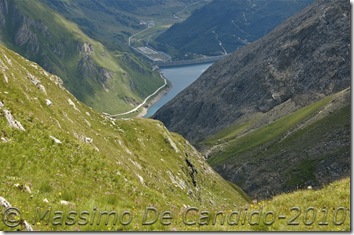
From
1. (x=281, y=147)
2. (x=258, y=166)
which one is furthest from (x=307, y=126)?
(x=258, y=166)

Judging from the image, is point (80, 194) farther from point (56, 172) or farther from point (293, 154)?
point (293, 154)

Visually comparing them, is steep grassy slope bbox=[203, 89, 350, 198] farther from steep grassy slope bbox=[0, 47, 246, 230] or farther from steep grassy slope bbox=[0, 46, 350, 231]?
steep grassy slope bbox=[0, 46, 350, 231]

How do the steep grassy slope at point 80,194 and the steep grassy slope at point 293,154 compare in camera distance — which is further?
the steep grassy slope at point 293,154

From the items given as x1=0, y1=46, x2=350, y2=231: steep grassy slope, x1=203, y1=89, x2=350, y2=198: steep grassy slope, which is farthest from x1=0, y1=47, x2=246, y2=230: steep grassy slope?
x1=203, y1=89, x2=350, y2=198: steep grassy slope

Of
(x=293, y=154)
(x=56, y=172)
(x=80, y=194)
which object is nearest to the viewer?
(x=80, y=194)

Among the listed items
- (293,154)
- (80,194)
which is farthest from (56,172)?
(293,154)

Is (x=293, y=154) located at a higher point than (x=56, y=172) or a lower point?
lower

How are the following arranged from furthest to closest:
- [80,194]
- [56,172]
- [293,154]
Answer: [293,154] → [56,172] → [80,194]

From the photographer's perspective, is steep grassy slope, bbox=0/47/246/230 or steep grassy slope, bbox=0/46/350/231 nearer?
steep grassy slope, bbox=0/46/350/231

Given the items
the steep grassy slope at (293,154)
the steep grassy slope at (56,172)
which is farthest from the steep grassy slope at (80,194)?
the steep grassy slope at (293,154)

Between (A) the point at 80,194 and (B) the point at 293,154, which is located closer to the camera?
(A) the point at 80,194

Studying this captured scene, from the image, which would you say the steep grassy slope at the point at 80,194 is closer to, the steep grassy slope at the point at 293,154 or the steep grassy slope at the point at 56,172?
the steep grassy slope at the point at 56,172

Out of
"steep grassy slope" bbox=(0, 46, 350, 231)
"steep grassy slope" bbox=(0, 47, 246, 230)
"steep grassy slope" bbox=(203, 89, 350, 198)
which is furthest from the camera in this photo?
"steep grassy slope" bbox=(203, 89, 350, 198)
